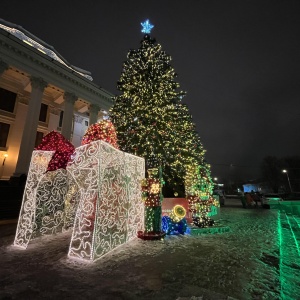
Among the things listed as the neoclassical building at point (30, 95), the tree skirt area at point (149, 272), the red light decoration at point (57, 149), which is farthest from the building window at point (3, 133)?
the tree skirt area at point (149, 272)

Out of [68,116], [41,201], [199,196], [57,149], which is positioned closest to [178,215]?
[199,196]

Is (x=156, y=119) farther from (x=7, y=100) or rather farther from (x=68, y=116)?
(x=7, y=100)

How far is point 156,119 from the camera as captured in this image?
11.4 metres

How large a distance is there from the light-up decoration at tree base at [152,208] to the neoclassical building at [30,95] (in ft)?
44.7

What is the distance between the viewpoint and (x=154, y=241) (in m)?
6.84

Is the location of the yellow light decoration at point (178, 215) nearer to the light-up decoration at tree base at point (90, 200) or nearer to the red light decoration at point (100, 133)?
the light-up decoration at tree base at point (90, 200)

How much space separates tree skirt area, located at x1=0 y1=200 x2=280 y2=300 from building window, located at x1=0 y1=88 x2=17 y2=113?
18.0 meters

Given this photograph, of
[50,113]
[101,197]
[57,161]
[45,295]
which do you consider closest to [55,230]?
[57,161]

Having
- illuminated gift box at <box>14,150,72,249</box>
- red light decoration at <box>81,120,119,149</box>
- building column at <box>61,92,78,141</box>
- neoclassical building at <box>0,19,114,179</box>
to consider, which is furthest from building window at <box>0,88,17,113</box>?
red light decoration at <box>81,120,119,149</box>

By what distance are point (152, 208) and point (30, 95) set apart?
17.0m

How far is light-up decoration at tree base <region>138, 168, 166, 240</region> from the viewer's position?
23.5 feet

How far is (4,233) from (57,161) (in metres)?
4.46

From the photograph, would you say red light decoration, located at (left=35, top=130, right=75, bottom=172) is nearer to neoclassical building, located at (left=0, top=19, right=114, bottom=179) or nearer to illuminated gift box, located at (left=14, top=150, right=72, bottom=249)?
illuminated gift box, located at (left=14, top=150, right=72, bottom=249)

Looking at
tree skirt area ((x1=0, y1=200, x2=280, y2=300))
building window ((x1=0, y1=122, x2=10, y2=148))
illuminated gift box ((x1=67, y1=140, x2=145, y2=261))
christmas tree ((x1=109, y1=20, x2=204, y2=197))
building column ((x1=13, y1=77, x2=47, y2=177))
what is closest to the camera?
tree skirt area ((x1=0, y1=200, x2=280, y2=300))
